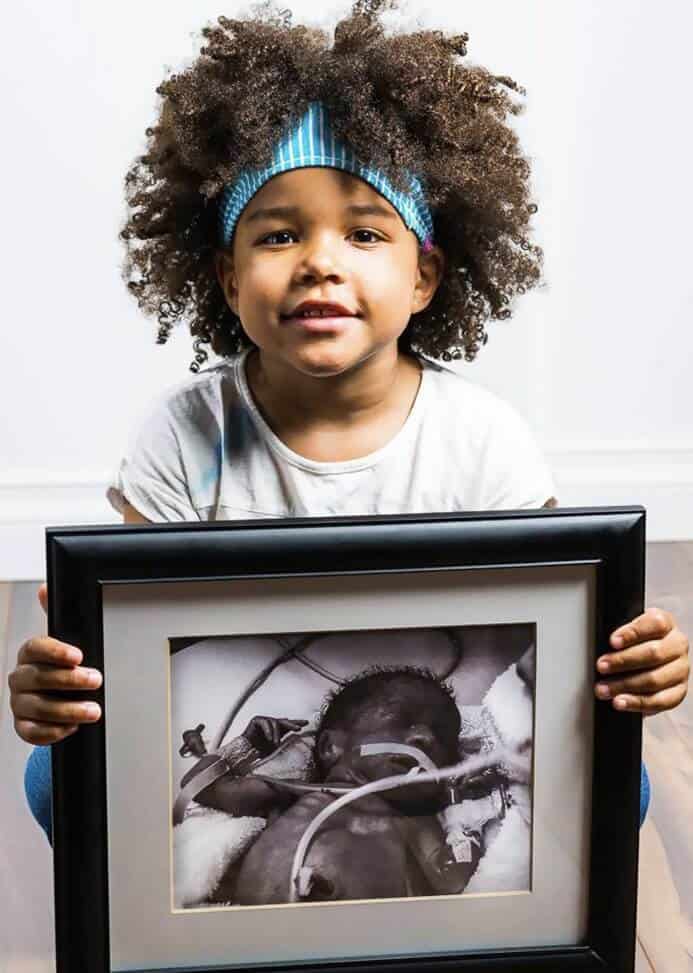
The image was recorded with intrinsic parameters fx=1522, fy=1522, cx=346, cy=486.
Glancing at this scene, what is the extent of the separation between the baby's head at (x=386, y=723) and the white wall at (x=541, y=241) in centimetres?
117

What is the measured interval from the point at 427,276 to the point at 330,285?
16cm

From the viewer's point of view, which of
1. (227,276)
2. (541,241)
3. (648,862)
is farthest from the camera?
(541,241)

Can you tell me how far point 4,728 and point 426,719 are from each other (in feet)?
2.51

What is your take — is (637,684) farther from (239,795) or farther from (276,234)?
(276,234)

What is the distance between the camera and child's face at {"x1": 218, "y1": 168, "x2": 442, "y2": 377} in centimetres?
87

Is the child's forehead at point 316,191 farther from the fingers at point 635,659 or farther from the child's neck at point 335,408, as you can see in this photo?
the fingers at point 635,659

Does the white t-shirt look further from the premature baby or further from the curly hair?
the premature baby

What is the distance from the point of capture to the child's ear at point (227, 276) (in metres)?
0.98

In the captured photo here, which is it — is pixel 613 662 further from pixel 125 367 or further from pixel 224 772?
pixel 125 367

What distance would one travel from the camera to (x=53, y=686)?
0.77 m

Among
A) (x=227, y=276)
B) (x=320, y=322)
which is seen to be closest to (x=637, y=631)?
(x=320, y=322)

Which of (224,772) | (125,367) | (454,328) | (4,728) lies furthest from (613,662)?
(125,367)

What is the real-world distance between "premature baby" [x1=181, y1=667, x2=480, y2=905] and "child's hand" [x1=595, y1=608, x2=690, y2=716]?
3.3 inches

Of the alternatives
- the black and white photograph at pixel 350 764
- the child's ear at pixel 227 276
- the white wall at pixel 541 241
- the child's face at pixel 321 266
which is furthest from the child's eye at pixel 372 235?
the white wall at pixel 541 241
